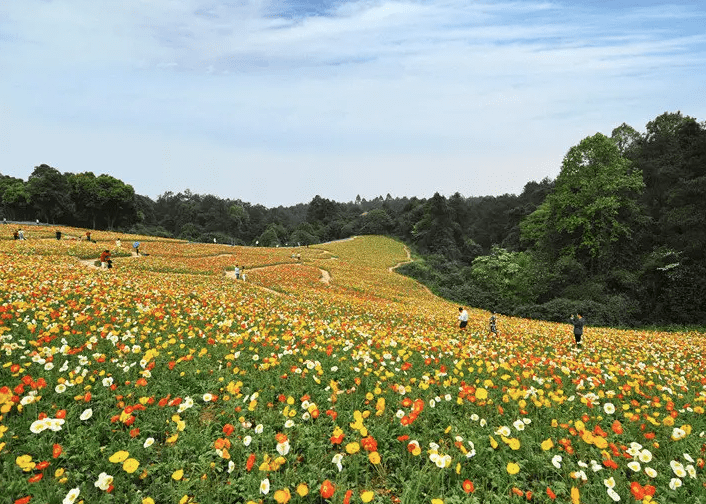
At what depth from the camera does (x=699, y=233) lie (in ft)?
93.0

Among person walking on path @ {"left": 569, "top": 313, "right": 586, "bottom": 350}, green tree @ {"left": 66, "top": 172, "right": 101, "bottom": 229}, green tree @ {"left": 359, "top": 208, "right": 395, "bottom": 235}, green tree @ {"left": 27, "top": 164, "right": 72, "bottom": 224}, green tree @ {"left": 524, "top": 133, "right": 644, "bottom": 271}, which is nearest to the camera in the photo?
person walking on path @ {"left": 569, "top": 313, "right": 586, "bottom": 350}

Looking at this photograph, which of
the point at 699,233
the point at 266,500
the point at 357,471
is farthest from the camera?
the point at 699,233

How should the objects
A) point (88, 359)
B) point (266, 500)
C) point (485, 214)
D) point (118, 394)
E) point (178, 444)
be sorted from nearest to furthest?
point (266, 500) < point (178, 444) < point (118, 394) < point (88, 359) < point (485, 214)

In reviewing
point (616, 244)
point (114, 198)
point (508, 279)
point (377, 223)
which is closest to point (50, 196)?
point (114, 198)

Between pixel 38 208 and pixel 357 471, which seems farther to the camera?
pixel 38 208

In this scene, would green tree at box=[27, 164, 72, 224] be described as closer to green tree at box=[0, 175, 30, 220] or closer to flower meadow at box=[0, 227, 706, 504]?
green tree at box=[0, 175, 30, 220]

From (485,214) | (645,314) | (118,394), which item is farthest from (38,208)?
(485,214)

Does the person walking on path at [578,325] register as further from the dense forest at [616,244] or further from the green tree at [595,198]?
the green tree at [595,198]

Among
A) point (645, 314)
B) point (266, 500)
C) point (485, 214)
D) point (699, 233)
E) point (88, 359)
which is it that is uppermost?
point (485, 214)

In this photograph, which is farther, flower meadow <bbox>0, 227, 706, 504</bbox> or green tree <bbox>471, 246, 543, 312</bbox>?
green tree <bbox>471, 246, 543, 312</bbox>

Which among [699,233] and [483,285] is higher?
[699,233]

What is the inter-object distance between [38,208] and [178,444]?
3570 inches

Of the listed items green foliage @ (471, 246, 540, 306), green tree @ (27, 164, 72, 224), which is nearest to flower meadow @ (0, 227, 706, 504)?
green foliage @ (471, 246, 540, 306)

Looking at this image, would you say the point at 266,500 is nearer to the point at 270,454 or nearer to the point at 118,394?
the point at 270,454
